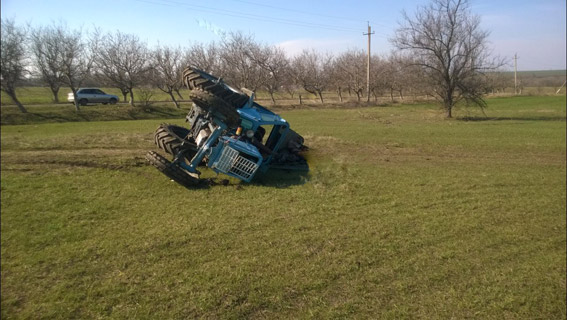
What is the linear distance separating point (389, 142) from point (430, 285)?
9.11 meters

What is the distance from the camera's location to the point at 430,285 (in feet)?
12.1

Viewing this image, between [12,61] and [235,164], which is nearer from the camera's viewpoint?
[12,61]

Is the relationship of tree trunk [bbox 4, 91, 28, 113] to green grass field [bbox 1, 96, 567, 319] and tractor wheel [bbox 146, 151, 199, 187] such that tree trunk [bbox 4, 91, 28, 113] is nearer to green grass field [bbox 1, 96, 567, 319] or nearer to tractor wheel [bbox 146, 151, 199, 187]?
green grass field [bbox 1, 96, 567, 319]

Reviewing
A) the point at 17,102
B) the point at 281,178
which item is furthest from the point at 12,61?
the point at 281,178

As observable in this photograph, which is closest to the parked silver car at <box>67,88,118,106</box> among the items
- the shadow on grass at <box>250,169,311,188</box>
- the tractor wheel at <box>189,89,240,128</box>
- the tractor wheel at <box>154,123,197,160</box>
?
the tractor wheel at <box>154,123,197,160</box>

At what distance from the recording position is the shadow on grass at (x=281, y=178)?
292 inches

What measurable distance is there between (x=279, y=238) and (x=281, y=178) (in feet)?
10.1

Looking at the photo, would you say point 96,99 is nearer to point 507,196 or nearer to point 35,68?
point 35,68

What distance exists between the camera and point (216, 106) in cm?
515

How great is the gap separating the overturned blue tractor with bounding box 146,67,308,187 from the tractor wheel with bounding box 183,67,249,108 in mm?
16

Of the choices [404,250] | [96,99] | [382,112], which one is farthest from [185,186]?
[382,112]

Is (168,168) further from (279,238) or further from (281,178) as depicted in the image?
(279,238)

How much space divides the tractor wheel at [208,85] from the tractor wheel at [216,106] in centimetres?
6

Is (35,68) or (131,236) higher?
(35,68)
